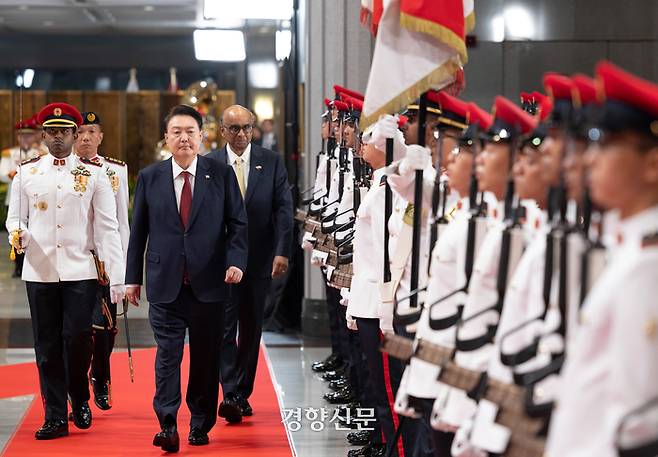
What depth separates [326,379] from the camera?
850cm

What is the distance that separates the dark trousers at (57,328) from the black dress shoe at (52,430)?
0.03 m

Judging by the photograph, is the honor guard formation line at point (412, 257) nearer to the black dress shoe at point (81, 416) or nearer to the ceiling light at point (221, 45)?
the black dress shoe at point (81, 416)

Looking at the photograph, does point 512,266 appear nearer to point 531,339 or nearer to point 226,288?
point 531,339

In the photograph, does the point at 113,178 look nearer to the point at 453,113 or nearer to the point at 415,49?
the point at 415,49

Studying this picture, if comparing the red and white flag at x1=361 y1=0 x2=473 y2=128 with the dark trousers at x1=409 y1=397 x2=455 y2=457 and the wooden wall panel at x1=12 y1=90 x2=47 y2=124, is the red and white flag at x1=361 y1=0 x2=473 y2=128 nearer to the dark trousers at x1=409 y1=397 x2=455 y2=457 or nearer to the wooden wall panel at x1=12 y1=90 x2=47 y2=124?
the dark trousers at x1=409 y1=397 x2=455 y2=457

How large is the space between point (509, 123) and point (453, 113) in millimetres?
805

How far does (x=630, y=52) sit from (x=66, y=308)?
18.6 feet

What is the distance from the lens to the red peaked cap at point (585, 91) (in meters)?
2.93

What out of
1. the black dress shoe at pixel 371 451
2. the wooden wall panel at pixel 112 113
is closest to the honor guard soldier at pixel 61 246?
the black dress shoe at pixel 371 451

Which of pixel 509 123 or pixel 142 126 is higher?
pixel 142 126

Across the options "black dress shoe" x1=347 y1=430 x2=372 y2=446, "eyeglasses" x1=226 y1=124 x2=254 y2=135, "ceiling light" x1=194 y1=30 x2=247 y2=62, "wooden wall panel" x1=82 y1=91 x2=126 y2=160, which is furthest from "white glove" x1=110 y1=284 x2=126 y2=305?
"wooden wall panel" x1=82 y1=91 x2=126 y2=160

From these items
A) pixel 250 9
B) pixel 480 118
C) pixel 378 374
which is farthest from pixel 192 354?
pixel 250 9

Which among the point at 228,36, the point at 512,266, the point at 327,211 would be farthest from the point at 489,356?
the point at 228,36

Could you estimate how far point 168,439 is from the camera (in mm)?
6285
